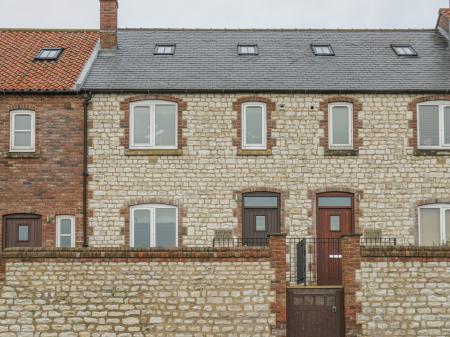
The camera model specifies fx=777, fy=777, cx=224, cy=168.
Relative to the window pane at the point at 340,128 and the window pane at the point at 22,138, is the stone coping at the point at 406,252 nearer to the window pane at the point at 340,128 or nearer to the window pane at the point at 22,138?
the window pane at the point at 340,128

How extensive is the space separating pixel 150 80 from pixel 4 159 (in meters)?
4.86

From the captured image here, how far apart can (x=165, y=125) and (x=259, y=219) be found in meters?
3.91

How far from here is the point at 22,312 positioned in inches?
656

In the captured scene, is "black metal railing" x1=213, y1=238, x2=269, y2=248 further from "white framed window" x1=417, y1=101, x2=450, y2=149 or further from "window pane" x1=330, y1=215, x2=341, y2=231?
"white framed window" x1=417, y1=101, x2=450, y2=149

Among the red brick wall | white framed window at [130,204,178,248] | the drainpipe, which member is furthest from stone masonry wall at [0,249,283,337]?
white framed window at [130,204,178,248]

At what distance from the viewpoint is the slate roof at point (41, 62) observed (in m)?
23.0

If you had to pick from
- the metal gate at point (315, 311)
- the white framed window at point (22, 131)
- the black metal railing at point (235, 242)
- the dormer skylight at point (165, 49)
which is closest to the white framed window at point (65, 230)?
the white framed window at point (22, 131)

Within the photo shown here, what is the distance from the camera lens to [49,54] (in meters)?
25.5

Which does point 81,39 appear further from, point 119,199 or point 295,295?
point 295,295

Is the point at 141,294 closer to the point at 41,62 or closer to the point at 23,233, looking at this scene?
the point at 23,233

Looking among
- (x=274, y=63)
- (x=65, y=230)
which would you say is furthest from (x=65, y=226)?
(x=274, y=63)

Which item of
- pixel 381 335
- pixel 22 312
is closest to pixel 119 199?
pixel 22 312

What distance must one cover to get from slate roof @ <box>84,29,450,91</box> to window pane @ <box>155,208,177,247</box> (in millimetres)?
3665

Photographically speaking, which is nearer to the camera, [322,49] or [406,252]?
[406,252]
